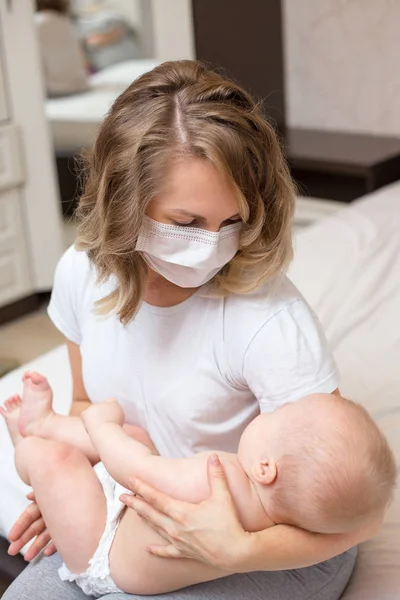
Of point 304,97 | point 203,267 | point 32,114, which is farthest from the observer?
point 304,97

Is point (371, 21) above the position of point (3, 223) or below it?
above

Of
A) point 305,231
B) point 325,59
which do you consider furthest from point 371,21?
point 305,231

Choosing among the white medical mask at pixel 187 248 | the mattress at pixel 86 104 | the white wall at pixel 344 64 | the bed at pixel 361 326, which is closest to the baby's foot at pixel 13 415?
the bed at pixel 361 326

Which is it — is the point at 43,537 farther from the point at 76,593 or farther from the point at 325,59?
the point at 325,59

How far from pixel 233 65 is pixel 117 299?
2404mm

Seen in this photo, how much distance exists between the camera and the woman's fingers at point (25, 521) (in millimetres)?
1332

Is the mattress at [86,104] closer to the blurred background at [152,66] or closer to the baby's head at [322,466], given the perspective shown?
the blurred background at [152,66]

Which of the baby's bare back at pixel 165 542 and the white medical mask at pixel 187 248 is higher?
the white medical mask at pixel 187 248

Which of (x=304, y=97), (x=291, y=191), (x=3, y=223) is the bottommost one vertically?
(x=3, y=223)

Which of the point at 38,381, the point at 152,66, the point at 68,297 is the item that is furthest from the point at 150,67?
the point at 38,381

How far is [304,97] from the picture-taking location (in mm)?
3680

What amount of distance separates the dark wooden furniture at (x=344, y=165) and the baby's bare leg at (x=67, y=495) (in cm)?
197

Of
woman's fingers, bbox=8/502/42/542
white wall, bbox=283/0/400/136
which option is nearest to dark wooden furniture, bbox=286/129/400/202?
white wall, bbox=283/0/400/136

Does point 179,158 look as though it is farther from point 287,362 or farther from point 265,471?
point 265,471
